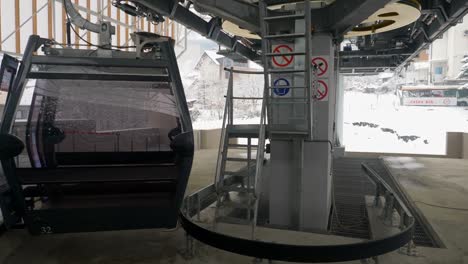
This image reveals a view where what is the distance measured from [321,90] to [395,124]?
33.2 feet

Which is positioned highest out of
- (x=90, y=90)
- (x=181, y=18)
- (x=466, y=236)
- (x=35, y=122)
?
(x=181, y=18)

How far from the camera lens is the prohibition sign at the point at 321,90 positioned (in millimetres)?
4031

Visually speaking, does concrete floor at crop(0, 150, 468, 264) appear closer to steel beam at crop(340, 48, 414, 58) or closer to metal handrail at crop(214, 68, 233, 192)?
metal handrail at crop(214, 68, 233, 192)

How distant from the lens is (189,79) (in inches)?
613

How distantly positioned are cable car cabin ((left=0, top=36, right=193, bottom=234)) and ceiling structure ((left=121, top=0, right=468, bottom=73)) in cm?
114

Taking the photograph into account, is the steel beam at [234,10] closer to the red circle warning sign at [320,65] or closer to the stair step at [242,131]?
the red circle warning sign at [320,65]

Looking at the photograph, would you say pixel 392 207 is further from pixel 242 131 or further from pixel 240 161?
pixel 242 131

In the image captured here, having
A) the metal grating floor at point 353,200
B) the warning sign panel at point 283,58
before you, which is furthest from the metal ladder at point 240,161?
the metal grating floor at point 353,200

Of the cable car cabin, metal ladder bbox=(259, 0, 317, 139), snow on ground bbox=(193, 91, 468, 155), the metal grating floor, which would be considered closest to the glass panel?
the cable car cabin

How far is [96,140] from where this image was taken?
10.1 feet

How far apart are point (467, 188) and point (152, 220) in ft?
20.6

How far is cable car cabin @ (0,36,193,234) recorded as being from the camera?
8.89ft

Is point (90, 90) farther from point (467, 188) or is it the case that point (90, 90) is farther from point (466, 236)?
point (467, 188)

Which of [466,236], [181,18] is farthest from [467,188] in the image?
[181,18]
